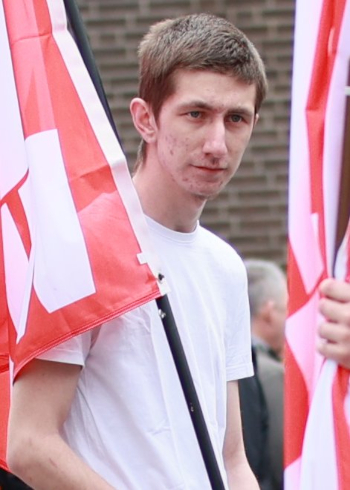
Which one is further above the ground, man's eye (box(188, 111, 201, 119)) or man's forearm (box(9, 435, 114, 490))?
man's eye (box(188, 111, 201, 119))

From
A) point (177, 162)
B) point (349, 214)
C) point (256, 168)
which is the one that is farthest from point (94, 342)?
point (256, 168)

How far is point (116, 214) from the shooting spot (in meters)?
3.03

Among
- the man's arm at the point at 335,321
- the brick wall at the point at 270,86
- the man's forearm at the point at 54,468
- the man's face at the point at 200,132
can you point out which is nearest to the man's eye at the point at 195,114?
the man's face at the point at 200,132

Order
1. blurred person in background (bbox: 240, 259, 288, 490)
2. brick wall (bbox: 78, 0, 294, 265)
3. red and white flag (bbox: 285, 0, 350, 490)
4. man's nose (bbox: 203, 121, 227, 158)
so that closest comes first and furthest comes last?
red and white flag (bbox: 285, 0, 350, 490) < man's nose (bbox: 203, 121, 227, 158) < blurred person in background (bbox: 240, 259, 288, 490) < brick wall (bbox: 78, 0, 294, 265)

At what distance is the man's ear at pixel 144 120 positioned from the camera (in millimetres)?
3256

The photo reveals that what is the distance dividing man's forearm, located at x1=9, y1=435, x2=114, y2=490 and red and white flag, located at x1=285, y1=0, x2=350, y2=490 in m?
0.44

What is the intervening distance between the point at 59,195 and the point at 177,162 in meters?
0.31

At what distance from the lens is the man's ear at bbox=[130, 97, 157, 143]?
10.7 feet

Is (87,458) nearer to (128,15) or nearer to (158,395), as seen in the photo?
(158,395)

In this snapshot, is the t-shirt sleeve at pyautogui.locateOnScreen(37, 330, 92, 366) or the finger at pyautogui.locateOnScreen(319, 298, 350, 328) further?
the t-shirt sleeve at pyautogui.locateOnScreen(37, 330, 92, 366)

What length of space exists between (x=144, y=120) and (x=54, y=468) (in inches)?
34.9

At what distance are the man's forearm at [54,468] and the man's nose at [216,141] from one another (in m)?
0.74

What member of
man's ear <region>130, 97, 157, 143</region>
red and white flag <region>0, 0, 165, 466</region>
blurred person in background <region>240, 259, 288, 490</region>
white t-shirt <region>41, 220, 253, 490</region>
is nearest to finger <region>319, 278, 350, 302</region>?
red and white flag <region>0, 0, 165, 466</region>

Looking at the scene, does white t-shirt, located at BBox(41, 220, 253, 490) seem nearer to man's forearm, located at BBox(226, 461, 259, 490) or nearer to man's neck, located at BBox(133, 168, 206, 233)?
man's neck, located at BBox(133, 168, 206, 233)
